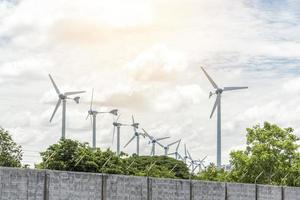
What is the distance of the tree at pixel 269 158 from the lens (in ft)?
197

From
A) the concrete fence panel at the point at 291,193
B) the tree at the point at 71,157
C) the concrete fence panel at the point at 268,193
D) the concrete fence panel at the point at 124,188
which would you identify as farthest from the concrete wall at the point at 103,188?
the tree at the point at 71,157

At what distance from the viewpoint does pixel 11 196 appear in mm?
18688

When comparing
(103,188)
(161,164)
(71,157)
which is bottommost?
(103,188)

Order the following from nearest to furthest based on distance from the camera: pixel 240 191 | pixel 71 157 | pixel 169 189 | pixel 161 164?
pixel 169 189 < pixel 240 191 < pixel 71 157 < pixel 161 164

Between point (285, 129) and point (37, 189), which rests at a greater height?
point (285, 129)

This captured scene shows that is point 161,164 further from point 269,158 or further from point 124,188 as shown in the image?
point 124,188

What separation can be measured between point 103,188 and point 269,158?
39.3m

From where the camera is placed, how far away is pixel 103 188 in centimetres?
2227

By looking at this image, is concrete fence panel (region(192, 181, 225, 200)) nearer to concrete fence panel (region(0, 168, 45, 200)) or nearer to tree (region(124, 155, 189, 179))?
concrete fence panel (region(0, 168, 45, 200))

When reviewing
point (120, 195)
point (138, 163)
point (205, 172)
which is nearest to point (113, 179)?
point (120, 195)

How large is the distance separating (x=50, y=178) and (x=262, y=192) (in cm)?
1428

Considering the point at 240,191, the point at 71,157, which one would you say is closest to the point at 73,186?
the point at 240,191

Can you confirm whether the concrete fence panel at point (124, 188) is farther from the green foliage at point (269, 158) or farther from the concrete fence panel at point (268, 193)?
the green foliage at point (269, 158)

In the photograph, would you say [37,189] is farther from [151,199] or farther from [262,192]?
[262,192]
